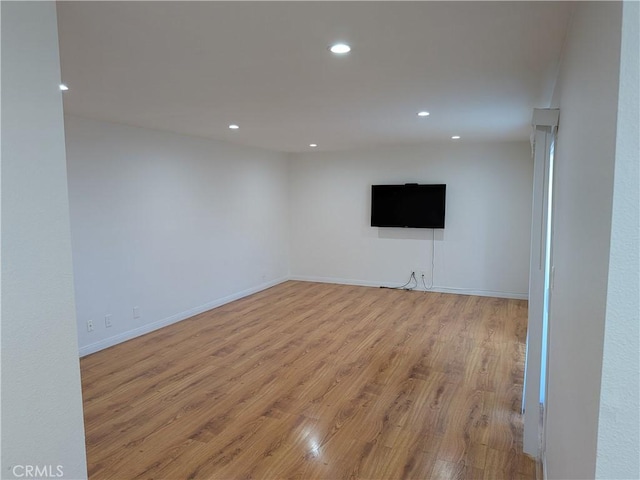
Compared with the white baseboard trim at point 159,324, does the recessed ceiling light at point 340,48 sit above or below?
above

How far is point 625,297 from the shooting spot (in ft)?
2.61

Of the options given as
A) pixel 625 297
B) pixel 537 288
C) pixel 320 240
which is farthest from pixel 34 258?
pixel 320 240

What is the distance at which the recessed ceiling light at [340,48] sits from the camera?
83.1 inches

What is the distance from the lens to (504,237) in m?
6.32

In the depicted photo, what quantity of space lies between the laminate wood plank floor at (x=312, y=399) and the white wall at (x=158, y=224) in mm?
442

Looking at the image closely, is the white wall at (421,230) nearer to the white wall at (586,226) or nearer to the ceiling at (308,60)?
the ceiling at (308,60)

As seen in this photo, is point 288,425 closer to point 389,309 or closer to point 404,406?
point 404,406

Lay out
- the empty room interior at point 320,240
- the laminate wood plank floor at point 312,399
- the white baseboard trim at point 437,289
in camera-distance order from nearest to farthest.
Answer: the empty room interior at point 320,240 < the laminate wood plank floor at point 312,399 < the white baseboard trim at point 437,289

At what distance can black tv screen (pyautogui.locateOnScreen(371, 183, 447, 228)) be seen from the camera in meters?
6.60

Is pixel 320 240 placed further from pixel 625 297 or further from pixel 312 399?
pixel 625 297

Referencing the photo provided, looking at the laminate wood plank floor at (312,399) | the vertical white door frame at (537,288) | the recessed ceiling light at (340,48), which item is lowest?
the laminate wood plank floor at (312,399)

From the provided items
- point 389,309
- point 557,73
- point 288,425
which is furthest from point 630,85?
point 389,309

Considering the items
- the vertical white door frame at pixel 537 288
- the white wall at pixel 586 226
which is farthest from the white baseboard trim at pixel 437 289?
the white wall at pixel 586 226

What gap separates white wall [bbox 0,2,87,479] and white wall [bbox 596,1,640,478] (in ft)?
5.16
